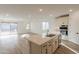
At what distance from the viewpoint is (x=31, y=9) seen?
2107 mm

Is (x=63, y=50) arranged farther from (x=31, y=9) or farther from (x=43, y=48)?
(x=31, y=9)

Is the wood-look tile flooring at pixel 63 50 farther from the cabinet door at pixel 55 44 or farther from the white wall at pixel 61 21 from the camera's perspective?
the white wall at pixel 61 21

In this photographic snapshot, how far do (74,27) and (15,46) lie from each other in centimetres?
123

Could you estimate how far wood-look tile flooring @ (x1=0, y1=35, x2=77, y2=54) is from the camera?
2086 millimetres

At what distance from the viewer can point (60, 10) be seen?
7.02ft

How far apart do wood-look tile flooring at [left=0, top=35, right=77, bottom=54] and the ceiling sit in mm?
434

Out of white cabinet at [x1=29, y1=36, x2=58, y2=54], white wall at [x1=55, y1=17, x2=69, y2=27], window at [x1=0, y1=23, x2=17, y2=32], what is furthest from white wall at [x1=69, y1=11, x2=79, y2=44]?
window at [x1=0, y1=23, x2=17, y2=32]

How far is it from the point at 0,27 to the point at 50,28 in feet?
3.20

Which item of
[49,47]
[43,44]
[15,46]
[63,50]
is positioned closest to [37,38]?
[43,44]

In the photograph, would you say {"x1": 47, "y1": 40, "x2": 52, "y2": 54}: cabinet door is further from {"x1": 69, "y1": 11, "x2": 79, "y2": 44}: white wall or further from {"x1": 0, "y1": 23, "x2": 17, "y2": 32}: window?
{"x1": 0, "y1": 23, "x2": 17, "y2": 32}: window

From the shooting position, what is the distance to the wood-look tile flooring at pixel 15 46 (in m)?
2.09

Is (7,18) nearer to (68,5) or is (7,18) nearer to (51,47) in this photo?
(51,47)
